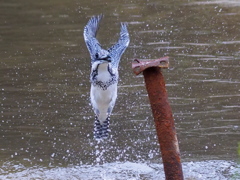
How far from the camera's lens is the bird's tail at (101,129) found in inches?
244

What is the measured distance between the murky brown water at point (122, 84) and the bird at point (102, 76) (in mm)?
430

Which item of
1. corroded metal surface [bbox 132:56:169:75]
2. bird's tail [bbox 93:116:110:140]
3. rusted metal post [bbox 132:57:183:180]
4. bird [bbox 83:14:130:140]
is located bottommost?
rusted metal post [bbox 132:57:183:180]

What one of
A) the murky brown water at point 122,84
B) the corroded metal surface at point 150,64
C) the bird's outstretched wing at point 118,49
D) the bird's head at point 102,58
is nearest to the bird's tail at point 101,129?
the murky brown water at point 122,84

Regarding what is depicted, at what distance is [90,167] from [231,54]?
3846 millimetres

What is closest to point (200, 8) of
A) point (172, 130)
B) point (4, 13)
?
point (4, 13)

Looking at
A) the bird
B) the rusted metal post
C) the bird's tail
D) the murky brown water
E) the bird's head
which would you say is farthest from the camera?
the murky brown water

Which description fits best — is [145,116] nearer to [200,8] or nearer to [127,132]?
[127,132]

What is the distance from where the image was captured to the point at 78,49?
10.0 m

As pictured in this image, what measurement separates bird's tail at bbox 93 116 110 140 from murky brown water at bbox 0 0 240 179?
24 cm

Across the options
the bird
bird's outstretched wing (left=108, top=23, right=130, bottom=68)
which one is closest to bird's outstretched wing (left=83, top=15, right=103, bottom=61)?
the bird

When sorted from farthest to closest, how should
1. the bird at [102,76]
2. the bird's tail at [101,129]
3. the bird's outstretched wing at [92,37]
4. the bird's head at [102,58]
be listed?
the bird's tail at [101,129] < the bird's outstretched wing at [92,37] < the bird at [102,76] < the bird's head at [102,58]

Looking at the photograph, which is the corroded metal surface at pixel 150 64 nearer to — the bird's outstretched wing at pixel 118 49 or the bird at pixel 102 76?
the bird at pixel 102 76

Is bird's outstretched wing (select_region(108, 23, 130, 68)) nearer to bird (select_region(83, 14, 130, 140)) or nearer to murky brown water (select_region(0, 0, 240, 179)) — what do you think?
bird (select_region(83, 14, 130, 140))

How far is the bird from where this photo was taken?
18.1 ft
